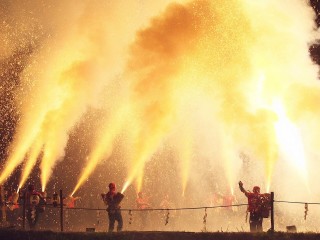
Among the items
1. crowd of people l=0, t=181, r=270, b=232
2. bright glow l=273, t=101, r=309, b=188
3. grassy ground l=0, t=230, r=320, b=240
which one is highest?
bright glow l=273, t=101, r=309, b=188

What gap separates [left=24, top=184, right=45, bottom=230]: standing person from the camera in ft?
50.7

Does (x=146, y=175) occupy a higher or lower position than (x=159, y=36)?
lower

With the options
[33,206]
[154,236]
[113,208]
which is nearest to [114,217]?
[113,208]

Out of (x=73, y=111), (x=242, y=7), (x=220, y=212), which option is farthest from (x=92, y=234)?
(x=242, y=7)

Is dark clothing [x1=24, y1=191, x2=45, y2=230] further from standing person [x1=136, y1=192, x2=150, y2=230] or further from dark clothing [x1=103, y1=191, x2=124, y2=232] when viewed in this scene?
standing person [x1=136, y1=192, x2=150, y2=230]

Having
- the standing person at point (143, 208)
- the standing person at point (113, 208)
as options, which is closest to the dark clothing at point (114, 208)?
the standing person at point (113, 208)

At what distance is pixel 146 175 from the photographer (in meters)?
25.9

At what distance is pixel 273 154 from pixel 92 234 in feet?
29.7

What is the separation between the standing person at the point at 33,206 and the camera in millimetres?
15445

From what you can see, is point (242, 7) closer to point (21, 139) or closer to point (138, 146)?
point (138, 146)

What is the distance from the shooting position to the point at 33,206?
50.9 ft

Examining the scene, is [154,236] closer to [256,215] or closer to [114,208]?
[114,208]

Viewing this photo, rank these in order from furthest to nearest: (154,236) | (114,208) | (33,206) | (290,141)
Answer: (290,141) < (33,206) < (114,208) < (154,236)

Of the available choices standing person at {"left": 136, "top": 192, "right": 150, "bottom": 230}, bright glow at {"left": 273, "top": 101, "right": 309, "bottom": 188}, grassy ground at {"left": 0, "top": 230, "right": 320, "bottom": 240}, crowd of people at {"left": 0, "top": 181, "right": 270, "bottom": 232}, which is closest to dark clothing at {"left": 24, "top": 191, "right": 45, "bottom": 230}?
crowd of people at {"left": 0, "top": 181, "right": 270, "bottom": 232}
